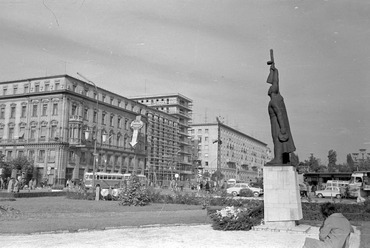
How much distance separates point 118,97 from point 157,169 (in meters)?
18.4

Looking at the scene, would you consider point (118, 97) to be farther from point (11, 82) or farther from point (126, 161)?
point (11, 82)

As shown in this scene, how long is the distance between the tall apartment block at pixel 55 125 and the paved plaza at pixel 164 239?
52.9 metres

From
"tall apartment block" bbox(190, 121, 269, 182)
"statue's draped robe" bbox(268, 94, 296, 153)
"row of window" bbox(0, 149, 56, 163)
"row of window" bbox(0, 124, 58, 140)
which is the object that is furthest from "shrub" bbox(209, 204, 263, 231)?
"tall apartment block" bbox(190, 121, 269, 182)

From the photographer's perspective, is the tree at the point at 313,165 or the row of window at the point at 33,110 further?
the tree at the point at 313,165

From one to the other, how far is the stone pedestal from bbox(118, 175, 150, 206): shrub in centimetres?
1223

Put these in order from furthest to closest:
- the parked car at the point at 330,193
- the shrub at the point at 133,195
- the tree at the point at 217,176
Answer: the tree at the point at 217,176
the parked car at the point at 330,193
the shrub at the point at 133,195

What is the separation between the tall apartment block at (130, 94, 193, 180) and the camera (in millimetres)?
94738

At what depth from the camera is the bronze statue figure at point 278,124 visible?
1364 centimetres

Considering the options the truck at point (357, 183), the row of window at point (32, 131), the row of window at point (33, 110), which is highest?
the row of window at point (33, 110)

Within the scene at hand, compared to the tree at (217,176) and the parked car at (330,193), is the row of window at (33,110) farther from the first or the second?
the parked car at (330,193)

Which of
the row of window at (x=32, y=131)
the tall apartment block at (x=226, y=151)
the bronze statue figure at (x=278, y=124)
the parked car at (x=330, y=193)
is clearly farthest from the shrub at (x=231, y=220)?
the tall apartment block at (x=226, y=151)

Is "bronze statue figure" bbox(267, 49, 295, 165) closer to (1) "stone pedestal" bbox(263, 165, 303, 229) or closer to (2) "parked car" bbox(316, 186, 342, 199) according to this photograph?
(1) "stone pedestal" bbox(263, 165, 303, 229)

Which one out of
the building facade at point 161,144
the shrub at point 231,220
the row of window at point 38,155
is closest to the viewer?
the shrub at point 231,220

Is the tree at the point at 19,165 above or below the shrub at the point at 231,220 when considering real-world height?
above
